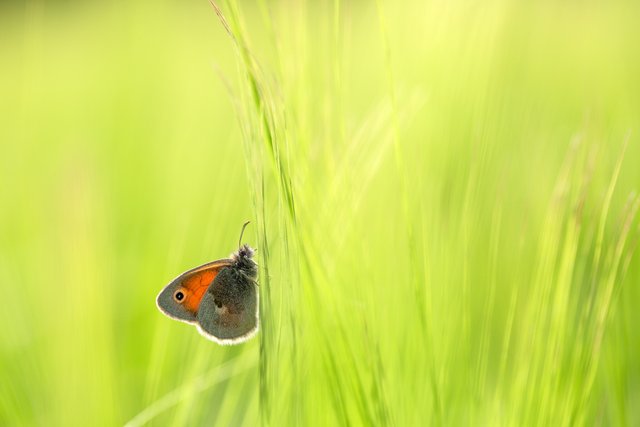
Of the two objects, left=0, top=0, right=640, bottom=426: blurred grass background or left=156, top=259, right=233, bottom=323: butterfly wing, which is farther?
left=156, top=259, right=233, bottom=323: butterfly wing

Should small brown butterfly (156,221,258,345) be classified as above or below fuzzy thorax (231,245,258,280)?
below

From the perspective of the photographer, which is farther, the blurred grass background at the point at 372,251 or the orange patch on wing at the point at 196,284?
the orange patch on wing at the point at 196,284

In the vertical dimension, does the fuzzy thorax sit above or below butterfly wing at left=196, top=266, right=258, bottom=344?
above

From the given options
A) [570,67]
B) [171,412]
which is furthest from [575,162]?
[570,67]

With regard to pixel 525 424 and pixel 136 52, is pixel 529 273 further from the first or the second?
pixel 136 52

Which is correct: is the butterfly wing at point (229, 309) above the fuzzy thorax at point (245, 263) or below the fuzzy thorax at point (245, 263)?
below
